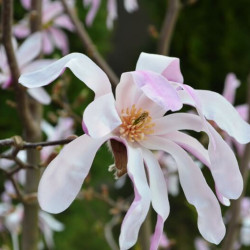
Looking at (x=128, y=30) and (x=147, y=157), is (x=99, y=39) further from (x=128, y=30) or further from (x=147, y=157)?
(x=147, y=157)

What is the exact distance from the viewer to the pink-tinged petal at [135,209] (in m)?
0.41

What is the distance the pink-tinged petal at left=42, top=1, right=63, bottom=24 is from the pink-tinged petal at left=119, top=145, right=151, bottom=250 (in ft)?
2.29

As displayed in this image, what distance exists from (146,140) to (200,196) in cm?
9

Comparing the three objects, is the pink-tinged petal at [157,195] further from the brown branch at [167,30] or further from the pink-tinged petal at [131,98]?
the brown branch at [167,30]

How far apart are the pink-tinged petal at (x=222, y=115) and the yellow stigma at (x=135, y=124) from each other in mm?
58

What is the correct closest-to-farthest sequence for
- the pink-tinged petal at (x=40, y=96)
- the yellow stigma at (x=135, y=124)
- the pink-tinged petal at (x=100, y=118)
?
1. the pink-tinged petal at (x=100, y=118)
2. the yellow stigma at (x=135, y=124)
3. the pink-tinged petal at (x=40, y=96)

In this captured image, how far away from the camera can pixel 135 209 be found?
416mm

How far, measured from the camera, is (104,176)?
8.38ft

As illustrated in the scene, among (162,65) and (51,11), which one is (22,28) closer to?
(51,11)

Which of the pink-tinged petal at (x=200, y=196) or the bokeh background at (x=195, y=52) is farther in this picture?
the bokeh background at (x=195, y=52)

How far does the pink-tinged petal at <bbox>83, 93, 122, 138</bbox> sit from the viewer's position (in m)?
0.40

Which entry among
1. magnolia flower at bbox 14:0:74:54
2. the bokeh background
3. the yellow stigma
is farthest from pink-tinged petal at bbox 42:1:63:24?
the bokeh background

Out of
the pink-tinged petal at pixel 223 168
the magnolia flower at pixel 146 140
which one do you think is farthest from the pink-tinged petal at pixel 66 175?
the pink-tinged petal at pixel 223 168

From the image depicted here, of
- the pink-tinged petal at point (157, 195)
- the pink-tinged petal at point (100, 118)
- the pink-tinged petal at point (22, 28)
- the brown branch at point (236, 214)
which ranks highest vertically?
the pink-tinged petal at point (100, 118)
